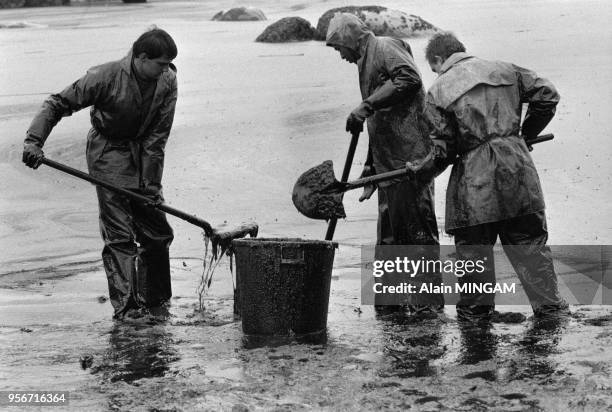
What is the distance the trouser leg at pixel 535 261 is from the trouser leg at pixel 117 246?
2.37 m

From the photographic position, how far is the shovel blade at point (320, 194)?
23.2 ft

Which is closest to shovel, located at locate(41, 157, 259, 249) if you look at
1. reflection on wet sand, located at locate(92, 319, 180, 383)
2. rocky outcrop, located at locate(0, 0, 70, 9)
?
reflection on wet sand, located at locate(92, 319, 180, 383)

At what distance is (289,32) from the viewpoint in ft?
71.7

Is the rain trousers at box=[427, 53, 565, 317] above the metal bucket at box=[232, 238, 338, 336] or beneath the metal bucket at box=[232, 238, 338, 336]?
above

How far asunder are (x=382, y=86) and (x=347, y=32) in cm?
42

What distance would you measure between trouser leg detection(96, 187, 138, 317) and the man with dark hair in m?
1.95

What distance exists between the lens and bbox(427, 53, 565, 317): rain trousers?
6672mm

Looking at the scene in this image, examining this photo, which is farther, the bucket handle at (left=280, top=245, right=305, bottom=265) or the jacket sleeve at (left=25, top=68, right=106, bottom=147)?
the jacket sleeve at (left=25, top=68, right=106, bottom=147)

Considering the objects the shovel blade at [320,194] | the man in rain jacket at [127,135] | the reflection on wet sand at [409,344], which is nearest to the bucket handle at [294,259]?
the reflection on wet sand at [409,344]

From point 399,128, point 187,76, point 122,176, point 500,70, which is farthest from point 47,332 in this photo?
point 187,76

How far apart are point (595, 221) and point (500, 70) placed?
2970mm

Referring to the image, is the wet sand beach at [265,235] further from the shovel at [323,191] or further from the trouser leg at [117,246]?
the shovel at [323,191]

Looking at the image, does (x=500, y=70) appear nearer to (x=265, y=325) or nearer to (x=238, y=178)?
(x=265, y=325)

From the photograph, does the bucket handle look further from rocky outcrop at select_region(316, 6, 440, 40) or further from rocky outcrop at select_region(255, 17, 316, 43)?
rocky outcrop at select_region(255, 17, 316, 43)
